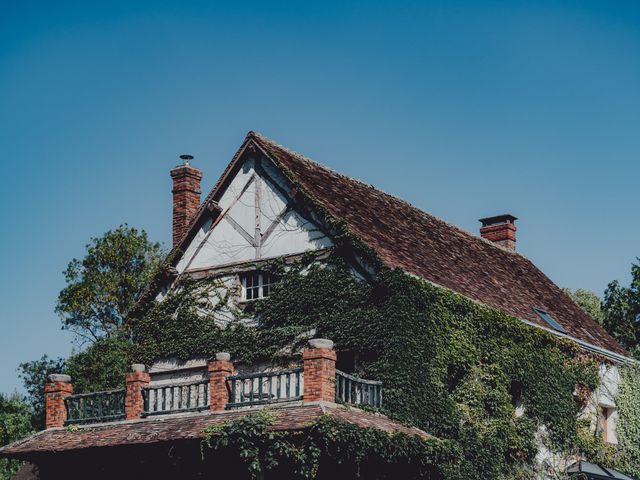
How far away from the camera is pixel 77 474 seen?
2559cm

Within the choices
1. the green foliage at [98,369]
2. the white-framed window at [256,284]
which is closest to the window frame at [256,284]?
the white-framed window at [256,284]

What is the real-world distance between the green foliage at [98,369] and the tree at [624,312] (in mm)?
20787

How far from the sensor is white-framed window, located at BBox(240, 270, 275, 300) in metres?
27.9

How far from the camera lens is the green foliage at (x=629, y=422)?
3225cm

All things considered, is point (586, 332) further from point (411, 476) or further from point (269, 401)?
point (269, 401)

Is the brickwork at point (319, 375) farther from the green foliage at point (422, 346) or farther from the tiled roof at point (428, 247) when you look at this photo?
the tiled roof at point (428, 247)

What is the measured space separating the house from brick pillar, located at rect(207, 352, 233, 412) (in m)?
0.03

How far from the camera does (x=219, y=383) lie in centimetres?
2377

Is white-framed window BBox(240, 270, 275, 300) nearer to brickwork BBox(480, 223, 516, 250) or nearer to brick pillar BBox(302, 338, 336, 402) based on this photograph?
brick pillar BBox(302, 338, 336, 402)

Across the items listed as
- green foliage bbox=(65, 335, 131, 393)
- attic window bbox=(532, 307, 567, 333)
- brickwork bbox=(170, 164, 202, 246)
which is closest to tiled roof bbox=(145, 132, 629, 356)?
attic window bbox=(532, 307, 567, 333)

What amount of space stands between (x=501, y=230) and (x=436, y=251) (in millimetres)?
9324

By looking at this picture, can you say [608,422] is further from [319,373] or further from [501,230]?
[319,373]

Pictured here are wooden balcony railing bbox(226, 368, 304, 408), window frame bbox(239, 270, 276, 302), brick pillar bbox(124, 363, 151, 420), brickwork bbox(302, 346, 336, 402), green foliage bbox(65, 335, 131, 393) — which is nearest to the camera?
brickwork bbox(302, 346, 336, 402)

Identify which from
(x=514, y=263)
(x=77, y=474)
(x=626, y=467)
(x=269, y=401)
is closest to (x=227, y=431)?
(x=269, y=401)
